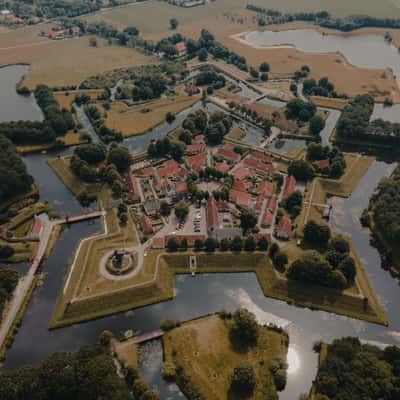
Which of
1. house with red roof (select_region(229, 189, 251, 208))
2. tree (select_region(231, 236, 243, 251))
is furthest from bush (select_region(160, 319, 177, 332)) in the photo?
house with red roof (select_region(229, 189, 251, 208))

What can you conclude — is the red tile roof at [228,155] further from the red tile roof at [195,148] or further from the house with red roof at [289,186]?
the house with red roof at [289,186]

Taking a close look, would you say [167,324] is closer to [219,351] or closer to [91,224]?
[219,351]

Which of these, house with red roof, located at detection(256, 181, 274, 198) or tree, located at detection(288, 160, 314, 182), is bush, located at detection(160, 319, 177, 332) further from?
tree, located at detection(288, 160, 314, 182)

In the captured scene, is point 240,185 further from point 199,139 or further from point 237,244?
point 199,139

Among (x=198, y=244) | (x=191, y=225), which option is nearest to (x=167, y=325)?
(x=198, y=244)

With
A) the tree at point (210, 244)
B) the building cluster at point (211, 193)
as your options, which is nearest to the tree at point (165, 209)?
the building cluster at point (211, 193)

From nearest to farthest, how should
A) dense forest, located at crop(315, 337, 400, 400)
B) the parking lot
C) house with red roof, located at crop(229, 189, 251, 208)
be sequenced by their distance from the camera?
dense forest, located at crop(315, 337, 400, 400), the parking lot, house with red roof, located at crop(229, 189, 251, 208)
